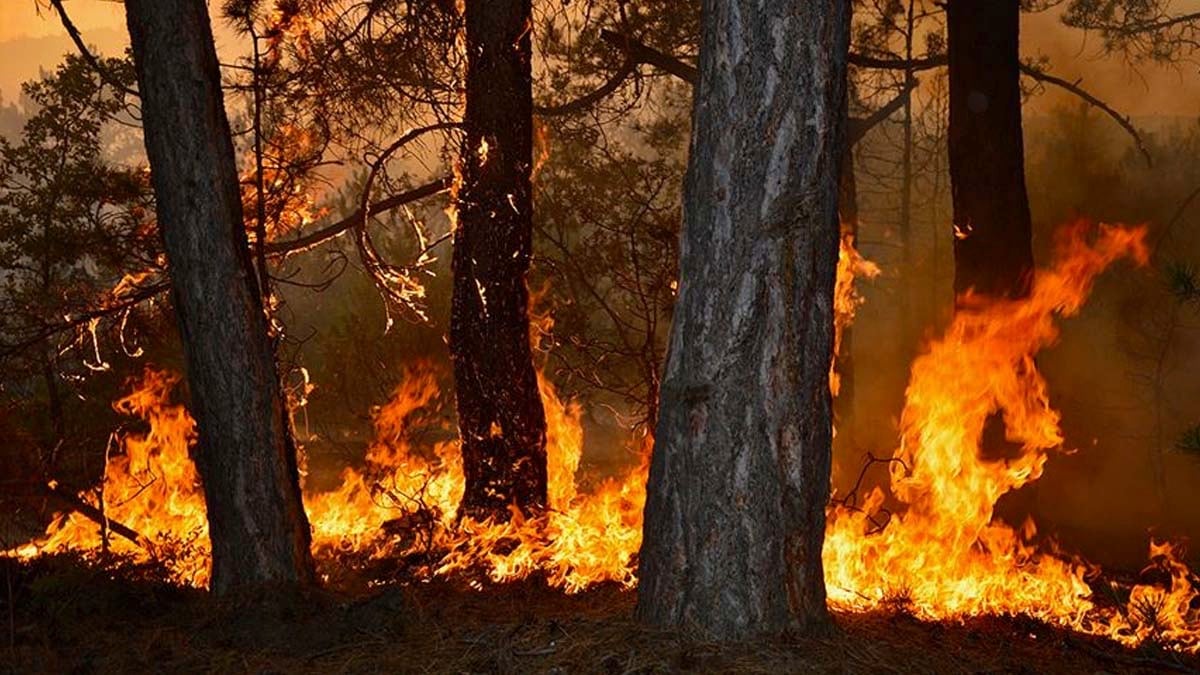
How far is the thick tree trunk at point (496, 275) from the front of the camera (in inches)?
350

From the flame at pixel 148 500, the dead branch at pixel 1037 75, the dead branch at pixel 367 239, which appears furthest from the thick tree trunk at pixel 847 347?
the flame at pixel 148 500

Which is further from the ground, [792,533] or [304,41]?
[304,41]

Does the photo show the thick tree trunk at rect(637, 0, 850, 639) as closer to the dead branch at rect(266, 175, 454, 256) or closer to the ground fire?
the ground fire

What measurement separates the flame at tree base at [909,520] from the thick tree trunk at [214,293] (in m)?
1.56

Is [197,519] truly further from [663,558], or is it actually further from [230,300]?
[663,558]

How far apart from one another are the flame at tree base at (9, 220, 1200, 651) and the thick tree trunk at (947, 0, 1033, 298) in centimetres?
30

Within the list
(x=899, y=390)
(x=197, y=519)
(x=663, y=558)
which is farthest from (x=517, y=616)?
(x=899, y=390)

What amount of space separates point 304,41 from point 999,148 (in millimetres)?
5837

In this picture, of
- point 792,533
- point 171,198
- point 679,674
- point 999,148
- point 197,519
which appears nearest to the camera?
point 679,674

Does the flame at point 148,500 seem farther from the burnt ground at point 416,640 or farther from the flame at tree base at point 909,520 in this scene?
the burnt ground at point 416,640

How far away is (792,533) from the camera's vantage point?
5.09m

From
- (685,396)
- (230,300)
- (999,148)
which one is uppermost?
(999,148)

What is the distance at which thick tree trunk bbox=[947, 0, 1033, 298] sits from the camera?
8938 millimetres

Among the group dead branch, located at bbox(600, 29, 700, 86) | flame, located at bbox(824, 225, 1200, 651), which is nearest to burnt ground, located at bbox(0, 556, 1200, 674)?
flame, located at bbox(824, 225, 1200, 651)
